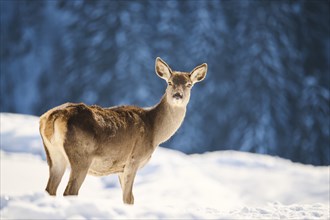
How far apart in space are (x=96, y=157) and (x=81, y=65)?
24.0m

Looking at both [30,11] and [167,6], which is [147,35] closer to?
[167,6]

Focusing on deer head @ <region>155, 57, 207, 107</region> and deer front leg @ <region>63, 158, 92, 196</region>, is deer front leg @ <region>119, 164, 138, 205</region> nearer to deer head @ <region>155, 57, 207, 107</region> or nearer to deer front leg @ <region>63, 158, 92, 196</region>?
deer front leg @ <region>63, 158, 92, 196</region>

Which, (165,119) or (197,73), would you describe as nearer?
(165,119)

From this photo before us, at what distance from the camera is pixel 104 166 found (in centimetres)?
651

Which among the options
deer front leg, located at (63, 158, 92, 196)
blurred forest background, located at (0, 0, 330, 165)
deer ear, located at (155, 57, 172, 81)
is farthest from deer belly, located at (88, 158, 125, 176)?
blurred forest background, located at (0, 0, 330, 165)

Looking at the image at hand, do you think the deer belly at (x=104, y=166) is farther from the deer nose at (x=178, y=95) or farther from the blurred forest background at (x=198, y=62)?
the blurred forest background at (x=198, y=62)

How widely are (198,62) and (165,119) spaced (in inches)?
824

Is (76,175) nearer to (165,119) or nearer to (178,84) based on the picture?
(165,119)

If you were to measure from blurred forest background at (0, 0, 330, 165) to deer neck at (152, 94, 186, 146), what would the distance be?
1864 cm

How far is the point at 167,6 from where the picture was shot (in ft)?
101

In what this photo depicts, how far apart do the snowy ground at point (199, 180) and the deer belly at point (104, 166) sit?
5.01 ft

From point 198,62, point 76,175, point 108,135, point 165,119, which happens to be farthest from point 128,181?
point 198,62

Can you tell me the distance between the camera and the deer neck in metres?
7.55

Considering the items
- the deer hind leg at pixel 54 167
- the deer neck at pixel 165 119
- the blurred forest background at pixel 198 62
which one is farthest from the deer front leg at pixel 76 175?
the blurred forest background at pixel 198 62
